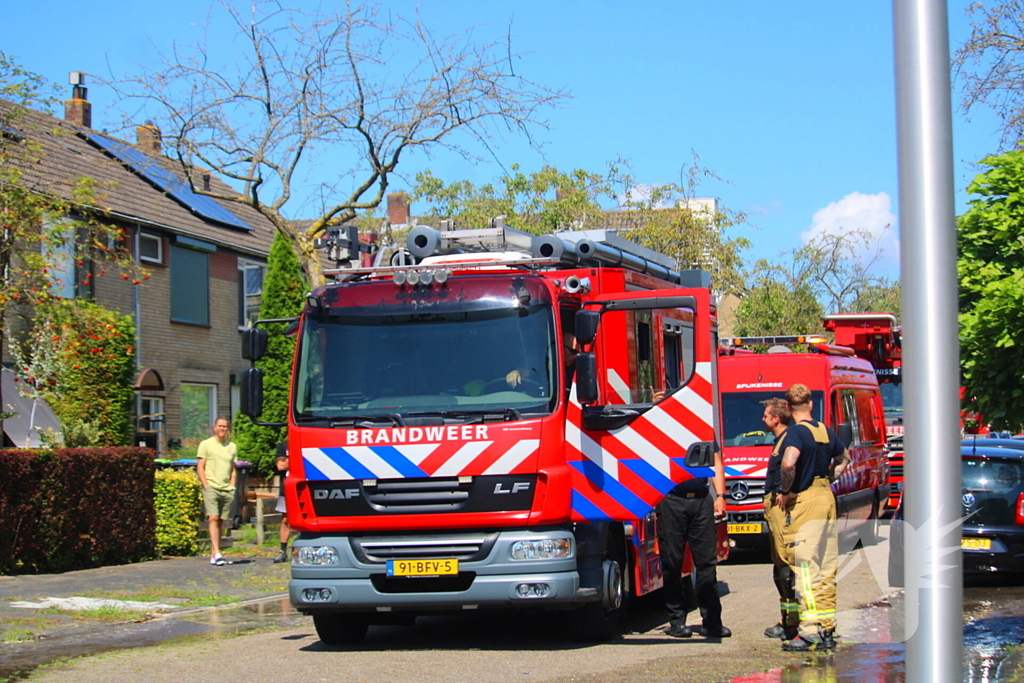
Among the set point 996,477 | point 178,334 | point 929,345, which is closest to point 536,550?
point 929,345

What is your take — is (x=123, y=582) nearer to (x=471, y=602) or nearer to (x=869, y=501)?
(x=471, y=602)

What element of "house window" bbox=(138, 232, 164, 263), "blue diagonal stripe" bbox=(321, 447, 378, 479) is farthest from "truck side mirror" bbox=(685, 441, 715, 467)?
"house window" bbox=(138, 232, 164, 263)

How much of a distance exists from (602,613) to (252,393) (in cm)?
331

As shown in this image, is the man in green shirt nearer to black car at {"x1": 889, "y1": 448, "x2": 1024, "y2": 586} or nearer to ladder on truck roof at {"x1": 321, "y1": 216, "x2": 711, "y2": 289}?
ladder on truck roof at {"x1": 321, "y1": 216, "x2": 711, "y2": 289}

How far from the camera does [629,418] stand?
9.42 m

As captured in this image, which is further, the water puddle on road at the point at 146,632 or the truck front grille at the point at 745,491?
the truck front grille at the point at 745,491

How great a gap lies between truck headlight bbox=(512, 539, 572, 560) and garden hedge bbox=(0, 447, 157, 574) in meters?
7.16

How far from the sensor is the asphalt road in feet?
26.6

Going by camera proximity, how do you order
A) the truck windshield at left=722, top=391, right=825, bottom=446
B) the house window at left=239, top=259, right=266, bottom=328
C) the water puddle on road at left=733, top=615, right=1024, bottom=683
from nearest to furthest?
the water puddle on road at left=733, top=615, right=1024, bottom=683, the truck windshield at left=722, top=391, right=825, bottom=446, the house window at left=239, top=259, right=266, bottom=328

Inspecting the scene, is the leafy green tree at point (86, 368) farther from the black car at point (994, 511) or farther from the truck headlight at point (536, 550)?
the black car at point (994, 511)

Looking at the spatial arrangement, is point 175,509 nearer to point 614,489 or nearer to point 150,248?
point 614,489

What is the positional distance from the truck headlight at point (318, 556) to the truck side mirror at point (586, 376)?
2203 millimetres

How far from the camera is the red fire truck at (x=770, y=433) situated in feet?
51.0

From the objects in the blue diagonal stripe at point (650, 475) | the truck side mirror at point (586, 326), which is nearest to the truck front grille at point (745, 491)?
the blue diagonal stripe at point (650, 475)
